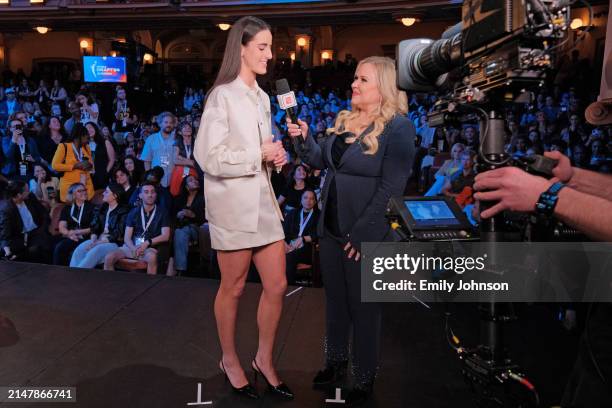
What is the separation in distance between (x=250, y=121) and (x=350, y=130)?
1.39 ft

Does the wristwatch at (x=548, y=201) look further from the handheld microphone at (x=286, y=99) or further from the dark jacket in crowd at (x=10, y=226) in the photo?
the dark jacket in crowd at (x=10, y=226)

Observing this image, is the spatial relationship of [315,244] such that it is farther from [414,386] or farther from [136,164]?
[136,164]

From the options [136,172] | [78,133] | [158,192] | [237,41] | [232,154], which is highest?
[237,41]

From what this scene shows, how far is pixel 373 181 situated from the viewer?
2117 millimetres

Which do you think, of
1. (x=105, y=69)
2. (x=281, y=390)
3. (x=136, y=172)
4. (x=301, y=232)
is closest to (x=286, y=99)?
(x=281, y=390)

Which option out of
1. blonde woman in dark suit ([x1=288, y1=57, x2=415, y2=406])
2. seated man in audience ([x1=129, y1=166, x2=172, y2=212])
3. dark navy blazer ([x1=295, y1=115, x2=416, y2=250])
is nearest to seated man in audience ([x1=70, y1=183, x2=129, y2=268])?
seated man in audience ([x1=129, y1=166, x2=172, y2=212])

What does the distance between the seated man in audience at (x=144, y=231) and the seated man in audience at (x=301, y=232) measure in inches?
41.7

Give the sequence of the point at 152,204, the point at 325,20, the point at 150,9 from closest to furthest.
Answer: the point at 152,204, the point at 325,20, the point at 150,9

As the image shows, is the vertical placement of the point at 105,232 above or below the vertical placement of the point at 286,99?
below

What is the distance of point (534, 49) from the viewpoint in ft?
3.28

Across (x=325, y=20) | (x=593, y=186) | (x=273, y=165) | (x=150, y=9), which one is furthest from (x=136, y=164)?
(x=150, y=9)

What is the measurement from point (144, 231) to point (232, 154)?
2.79m

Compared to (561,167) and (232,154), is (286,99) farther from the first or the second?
(561,167)

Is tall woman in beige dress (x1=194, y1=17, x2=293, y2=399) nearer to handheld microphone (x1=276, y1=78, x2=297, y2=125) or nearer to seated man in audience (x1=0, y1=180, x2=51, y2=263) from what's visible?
handheld microphone (x1=276, y1=78, x2=297, y2=125)
